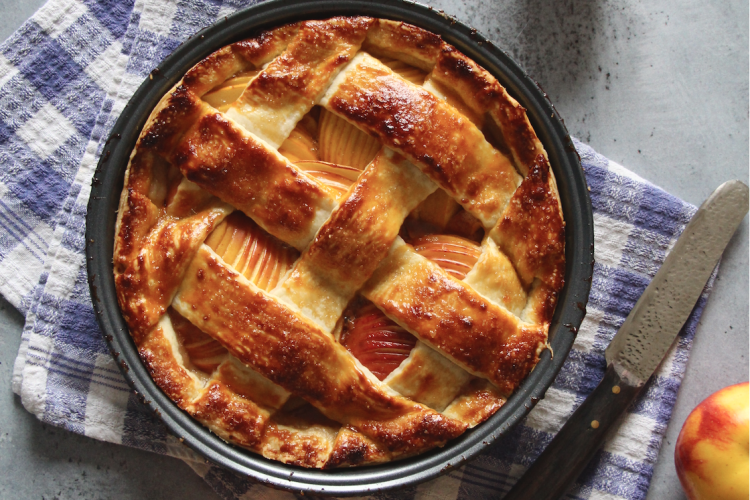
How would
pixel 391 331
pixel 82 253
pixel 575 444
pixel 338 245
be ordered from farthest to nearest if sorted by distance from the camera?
pixel 82 253, pixel 575 444, pixel 391 331, pixel 338 245

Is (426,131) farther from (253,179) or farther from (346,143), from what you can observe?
(253,179)

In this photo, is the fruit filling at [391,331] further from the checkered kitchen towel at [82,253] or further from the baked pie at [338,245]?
the checkered kitchen towel at [82,253]

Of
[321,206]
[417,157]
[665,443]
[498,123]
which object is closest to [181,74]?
[321,206]

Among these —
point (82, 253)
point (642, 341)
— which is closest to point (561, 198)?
point (642, 341)

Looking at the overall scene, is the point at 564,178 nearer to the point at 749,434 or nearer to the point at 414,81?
the point at 414,81

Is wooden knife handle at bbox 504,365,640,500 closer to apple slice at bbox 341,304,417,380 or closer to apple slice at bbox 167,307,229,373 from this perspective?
apple slice at bbox 341,304,417,380

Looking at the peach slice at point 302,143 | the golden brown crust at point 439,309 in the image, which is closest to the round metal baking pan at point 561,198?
the golden brown crust at point 439,309

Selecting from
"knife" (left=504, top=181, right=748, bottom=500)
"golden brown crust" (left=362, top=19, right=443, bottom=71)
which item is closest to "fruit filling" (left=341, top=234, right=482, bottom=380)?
"golden brown crust" (left=362, top=19, right=443, bottom=71)
